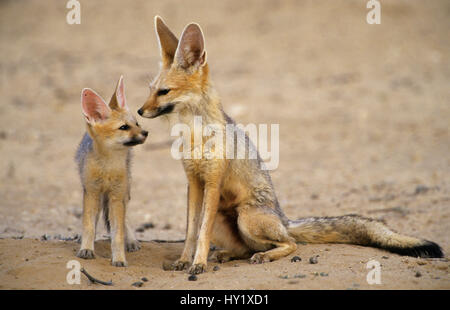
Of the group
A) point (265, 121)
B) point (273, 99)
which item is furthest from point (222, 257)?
point (273, 99)

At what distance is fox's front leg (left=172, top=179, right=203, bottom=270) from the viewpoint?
600cm

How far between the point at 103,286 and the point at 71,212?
14.6 feet

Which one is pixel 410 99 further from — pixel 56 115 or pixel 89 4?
pixel 89 4

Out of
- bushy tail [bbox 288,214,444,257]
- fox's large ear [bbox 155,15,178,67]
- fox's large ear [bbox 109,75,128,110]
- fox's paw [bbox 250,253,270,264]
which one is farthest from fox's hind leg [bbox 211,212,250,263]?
fox's large ear [bbox 155,15,178,67]

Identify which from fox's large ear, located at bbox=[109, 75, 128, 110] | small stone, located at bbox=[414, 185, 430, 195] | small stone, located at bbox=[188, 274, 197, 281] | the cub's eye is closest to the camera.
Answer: small stone, located at bbox=[188, 274, 197, 281]

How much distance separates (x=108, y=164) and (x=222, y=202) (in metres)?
1.34

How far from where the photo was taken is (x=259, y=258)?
5.88 metres

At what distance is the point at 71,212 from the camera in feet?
30.6

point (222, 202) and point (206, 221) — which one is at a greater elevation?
point (222, 202)

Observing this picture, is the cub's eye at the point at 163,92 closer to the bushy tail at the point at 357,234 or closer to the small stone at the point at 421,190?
the bushy tail at the point at 357,234

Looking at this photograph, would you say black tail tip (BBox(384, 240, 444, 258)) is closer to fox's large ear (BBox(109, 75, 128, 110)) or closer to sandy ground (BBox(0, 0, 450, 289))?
sandy ground (BBox(0, 0, 450, 289))

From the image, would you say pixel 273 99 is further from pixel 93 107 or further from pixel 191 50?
pixel 93 107

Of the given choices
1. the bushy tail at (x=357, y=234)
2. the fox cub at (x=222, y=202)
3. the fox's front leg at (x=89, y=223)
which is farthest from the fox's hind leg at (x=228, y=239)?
the fox's front leg at (x=89, y=223)

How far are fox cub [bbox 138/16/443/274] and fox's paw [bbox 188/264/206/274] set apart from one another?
1 centimetres
